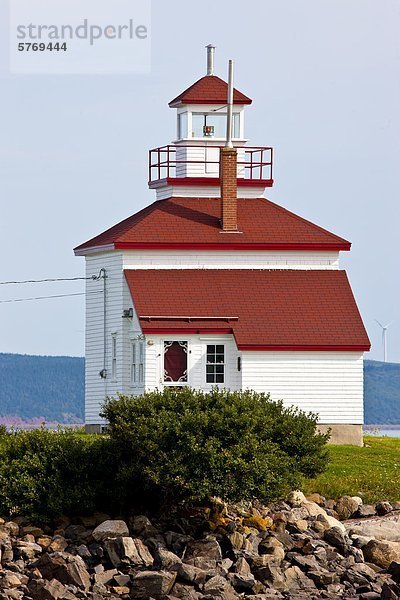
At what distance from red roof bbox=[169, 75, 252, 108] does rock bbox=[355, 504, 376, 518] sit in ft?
62.9

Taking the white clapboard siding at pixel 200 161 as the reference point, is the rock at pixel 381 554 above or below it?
below

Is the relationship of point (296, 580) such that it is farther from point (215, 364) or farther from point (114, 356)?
point (114, 356)

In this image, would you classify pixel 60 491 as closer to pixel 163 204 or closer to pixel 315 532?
pixel 315 532

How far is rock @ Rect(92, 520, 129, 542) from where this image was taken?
29.5 metres

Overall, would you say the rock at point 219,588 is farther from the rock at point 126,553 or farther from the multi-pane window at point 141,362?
the multi-pane window at point 141,362

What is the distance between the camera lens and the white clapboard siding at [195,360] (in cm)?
4375

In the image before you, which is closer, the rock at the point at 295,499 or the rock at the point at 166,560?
the rock at the point at 166,560

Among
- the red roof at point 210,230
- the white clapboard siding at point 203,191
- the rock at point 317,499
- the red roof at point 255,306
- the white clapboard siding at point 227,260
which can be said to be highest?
the white clapboard siding at point 203,191

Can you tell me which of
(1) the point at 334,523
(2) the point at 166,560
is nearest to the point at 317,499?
(1) the point at 334,523

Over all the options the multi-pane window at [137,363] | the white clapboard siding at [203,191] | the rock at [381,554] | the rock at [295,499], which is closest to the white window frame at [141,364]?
the multi-pane window at [137,363]

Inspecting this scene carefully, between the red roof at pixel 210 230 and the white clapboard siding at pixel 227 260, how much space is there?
0.83 ft

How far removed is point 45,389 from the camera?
11700 cm

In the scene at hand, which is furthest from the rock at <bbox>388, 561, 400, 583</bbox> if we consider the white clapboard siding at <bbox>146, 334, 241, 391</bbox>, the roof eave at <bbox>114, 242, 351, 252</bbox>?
the roof eave at <bbox>114, 242, 351, 252</bbox>

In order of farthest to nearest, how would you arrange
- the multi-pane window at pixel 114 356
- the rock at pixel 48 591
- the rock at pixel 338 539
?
1. the multi-pane window at pixel 114 356
2. the rock at pixel 338 539
3. the rock at pixel 48 591
